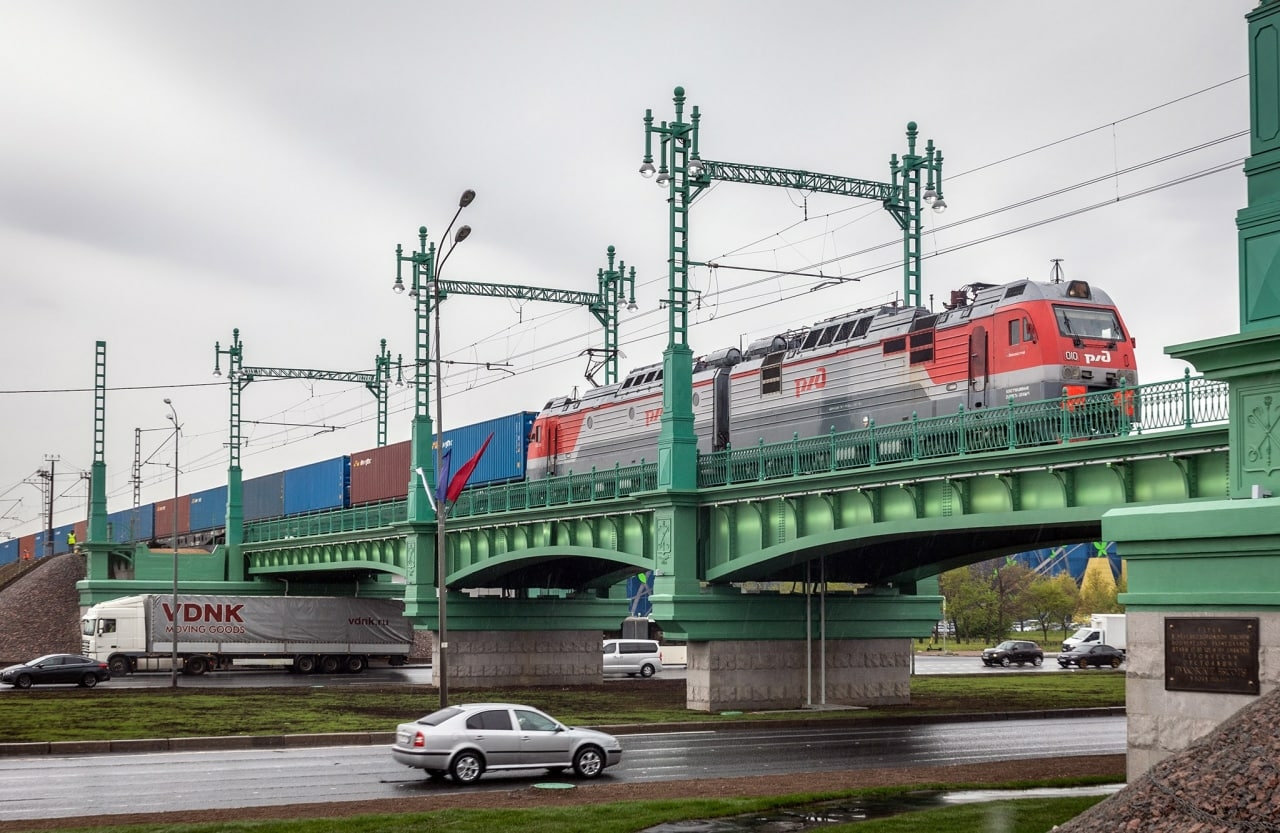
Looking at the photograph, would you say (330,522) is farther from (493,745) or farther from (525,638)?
(493,745)

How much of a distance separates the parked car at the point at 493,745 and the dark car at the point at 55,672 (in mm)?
33900

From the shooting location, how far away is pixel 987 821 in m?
16.9

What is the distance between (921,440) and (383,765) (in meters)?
13.4

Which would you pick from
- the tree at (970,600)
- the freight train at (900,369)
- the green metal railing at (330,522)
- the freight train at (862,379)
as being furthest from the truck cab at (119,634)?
the tree at (970,600)

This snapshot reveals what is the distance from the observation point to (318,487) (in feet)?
243

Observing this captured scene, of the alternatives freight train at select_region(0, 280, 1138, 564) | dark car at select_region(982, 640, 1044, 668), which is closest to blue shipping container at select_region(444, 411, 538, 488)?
freight train at select_region(0, 280, 1138, 564)

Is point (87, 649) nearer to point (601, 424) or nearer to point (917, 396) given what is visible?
point (601, 424)

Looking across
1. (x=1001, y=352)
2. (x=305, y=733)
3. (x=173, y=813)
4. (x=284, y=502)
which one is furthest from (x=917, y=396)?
(x=284, y=502)

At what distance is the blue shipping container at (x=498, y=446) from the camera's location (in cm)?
5331

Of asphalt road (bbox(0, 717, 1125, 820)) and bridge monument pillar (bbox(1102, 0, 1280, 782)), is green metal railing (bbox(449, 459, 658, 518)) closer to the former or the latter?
asphalt road (bbox(0, 717, 1125, 820))

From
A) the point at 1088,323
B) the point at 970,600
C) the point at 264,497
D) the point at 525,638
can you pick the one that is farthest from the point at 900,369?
the point at 970,600

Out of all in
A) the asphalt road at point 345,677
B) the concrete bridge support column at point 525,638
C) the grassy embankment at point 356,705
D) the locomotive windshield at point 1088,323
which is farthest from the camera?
the asphalt road at point 345,677

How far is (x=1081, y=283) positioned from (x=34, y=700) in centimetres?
3329

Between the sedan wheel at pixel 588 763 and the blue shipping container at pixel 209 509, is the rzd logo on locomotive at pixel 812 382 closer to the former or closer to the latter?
the sedan wheel at pixel 588 763
